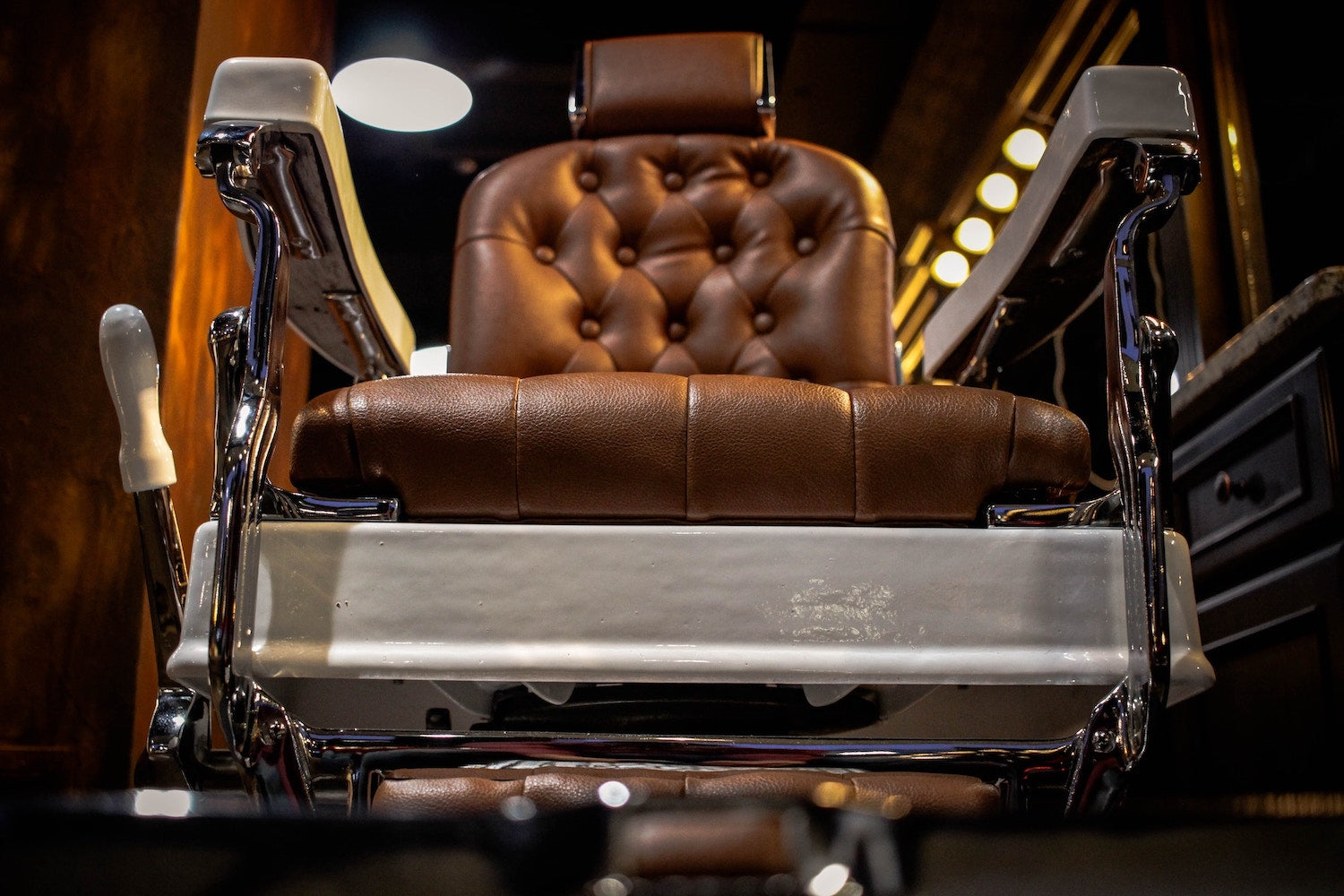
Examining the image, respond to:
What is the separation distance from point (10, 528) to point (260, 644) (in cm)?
113

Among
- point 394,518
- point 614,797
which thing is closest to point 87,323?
point 394,518

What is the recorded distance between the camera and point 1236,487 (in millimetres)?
1383

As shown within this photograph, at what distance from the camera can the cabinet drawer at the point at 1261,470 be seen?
1.16 meters

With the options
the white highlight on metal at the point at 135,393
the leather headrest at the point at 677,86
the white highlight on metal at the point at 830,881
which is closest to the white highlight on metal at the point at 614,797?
the white highlight on metal at the point at 830,881

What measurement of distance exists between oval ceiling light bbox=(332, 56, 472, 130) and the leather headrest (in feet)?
5.43

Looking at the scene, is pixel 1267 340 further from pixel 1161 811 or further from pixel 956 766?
pixel 1161 811

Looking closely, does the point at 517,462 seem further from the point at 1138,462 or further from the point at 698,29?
the point at 698,29

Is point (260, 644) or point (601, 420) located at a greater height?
point (601, 420)

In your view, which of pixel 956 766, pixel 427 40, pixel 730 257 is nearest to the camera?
pixel 956 766

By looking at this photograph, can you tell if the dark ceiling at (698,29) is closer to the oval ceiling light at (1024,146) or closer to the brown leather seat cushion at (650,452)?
the oval ceiling light at (1024,146)

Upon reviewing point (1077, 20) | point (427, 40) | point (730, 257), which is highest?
point (427, 40)

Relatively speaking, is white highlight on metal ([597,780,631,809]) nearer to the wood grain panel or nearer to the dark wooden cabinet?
the dark wooden cabinet

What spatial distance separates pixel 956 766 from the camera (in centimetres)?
72

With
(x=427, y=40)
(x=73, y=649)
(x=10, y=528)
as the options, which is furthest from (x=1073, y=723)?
(x=427, y=40)
